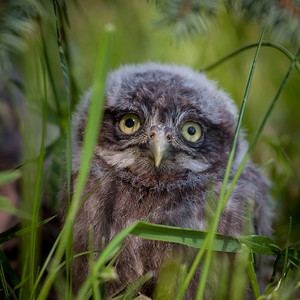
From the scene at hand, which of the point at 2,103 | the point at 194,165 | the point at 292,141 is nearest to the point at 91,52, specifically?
the point at 2,103

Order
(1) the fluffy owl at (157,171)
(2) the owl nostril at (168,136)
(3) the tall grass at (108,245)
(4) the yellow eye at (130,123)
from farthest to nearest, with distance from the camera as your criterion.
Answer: (4) the yellow eye at (130,123), (2) the owl nostril at (168,136), (1) the fluffy owl at (157,171), (3) the tall grass at (108,245)

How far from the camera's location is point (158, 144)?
6.82 ft

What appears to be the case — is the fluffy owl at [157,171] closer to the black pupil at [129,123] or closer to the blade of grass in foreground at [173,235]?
the black pupil at [129,123]

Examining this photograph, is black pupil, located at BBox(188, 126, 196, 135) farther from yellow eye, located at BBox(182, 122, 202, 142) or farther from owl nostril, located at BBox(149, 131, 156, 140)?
owl nostril, located at BBox(149, 131, 156, 140)

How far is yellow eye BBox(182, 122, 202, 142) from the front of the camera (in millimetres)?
2296

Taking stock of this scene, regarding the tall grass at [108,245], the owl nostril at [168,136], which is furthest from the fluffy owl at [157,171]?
the tall grass at [108,245]

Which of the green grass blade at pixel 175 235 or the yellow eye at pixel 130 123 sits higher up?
the yellow eye at pixel 130 123

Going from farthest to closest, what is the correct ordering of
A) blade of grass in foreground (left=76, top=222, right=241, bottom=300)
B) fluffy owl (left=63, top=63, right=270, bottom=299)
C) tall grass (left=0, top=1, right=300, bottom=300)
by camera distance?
fluffy owl (left=63, top=63, right=270, bottom=299), blade of grass in foreground (left=76, top=222, right=241, bottom=300), tall grass (left=0, top=1, right=300, bottom=300)

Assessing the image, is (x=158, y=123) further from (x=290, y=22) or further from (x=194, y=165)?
(x=290, y=22)

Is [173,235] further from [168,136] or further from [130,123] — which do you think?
[130,123]

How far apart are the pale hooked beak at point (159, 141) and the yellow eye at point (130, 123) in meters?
0.15

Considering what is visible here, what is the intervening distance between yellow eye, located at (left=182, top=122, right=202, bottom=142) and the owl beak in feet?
0.63

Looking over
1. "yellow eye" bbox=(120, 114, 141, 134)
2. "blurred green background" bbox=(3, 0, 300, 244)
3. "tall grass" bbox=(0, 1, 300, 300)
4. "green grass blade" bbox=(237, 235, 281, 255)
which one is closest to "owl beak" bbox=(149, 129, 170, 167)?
"yellow eye" bbox=(120, 114, 141, 134)

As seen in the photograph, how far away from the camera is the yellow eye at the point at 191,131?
7.53 feet
